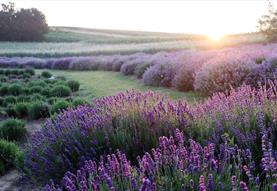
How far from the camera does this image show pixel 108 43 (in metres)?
54.1

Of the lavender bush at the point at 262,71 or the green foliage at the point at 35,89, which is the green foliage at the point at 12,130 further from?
the green foliage at the point at 35,89

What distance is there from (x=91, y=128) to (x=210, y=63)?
5389 mm

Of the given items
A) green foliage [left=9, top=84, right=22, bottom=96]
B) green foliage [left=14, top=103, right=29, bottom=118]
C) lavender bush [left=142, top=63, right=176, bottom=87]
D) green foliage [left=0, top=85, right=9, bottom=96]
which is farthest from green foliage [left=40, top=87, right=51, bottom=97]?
lavender bush [left=142, top=63, right=176, bottom=87]

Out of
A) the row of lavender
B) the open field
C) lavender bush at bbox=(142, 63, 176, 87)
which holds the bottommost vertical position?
the open field

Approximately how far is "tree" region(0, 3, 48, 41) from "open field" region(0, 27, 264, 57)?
249 cm

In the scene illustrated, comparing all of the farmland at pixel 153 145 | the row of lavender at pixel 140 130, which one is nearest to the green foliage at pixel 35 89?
the farmland at pixel 153 145

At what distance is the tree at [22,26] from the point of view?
63969 millimetres

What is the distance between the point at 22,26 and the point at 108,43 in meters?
18.2

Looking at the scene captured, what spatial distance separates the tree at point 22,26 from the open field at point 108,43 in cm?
249

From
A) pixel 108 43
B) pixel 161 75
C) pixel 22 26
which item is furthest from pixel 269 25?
pixel 22 26

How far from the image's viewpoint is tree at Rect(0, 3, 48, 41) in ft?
210

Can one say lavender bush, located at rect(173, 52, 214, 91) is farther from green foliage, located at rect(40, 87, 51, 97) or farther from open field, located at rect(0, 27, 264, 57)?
open field, located at rect(0, 27, 264, 57)

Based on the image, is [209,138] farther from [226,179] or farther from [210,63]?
[210,63]

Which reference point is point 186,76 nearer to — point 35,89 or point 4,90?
point 35,89
